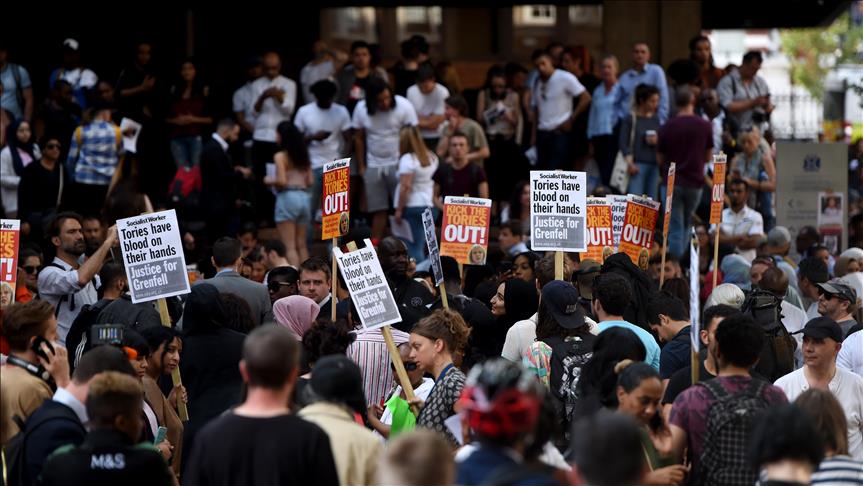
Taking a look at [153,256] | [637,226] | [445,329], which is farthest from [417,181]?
[445,329]

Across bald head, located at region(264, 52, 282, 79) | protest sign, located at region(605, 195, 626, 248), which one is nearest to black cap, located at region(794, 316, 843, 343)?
protest sign, located at region(605, 195, 626, 248)

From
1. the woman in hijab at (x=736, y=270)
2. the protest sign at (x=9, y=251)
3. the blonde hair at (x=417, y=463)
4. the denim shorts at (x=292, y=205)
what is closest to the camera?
the blonde hair at (x=417, y=463)

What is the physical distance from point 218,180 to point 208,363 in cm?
790

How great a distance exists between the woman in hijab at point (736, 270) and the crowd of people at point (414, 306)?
5.5 inches

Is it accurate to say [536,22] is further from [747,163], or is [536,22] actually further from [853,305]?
[853,305]

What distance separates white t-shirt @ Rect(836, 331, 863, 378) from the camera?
30.8 feet

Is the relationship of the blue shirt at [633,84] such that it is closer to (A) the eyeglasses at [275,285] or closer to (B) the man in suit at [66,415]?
(A) the eyeglasses at [275,285]

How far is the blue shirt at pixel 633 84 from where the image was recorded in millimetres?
17834

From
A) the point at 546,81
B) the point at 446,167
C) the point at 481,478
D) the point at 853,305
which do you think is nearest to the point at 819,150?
the point at 546,81

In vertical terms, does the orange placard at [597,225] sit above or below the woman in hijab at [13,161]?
below

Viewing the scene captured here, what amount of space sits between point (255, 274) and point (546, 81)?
667cm

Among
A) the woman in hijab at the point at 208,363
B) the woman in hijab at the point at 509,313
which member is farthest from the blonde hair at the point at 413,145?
the woman in hijab at the point at 208,363

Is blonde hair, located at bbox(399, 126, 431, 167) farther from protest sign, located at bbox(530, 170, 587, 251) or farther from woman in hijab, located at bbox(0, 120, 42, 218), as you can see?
protest sign, located at bbox(530, 170, 587, 251)

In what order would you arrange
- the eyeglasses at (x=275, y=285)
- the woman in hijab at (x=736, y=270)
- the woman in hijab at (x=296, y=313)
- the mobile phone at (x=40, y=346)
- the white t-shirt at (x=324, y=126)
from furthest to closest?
1. the white t-shirt at (x=324, y=126)
2. the woman in hijab at (x=736, y=270)
3. the eyeglasses at (x=275, y=285)
4. the woman in hijab at (x=296, y=313)
5. the mobile phone at (x=40, y=346)
